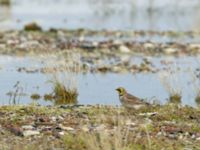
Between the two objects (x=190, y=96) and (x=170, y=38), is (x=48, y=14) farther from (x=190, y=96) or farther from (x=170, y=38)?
(x=190, y=96)

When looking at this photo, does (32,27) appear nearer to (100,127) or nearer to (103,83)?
(103,83)

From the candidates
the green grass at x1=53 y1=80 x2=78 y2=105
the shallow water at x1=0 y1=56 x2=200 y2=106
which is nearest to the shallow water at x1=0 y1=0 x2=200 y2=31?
the shallow water at x1=0 y1=56 x2=200 y2=106

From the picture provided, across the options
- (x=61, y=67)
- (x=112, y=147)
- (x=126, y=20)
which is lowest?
(x=112, y=147)

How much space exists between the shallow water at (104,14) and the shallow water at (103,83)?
36.6 ft

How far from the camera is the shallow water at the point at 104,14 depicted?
111ft

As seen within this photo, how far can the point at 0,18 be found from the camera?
119 ft

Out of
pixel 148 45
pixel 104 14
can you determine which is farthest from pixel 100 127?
pixel 104 14

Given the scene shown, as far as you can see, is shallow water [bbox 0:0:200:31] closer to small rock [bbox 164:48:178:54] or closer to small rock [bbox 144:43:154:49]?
small rock [bbox 144:43:154:49]

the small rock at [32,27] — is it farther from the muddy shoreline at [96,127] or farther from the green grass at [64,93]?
the muddy shoreline at [96,127]

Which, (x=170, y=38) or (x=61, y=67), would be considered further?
(x=170, y=38)

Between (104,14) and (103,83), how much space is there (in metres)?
20.9

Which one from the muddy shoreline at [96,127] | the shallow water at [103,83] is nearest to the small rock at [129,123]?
the muddy shoreline at [96,127]

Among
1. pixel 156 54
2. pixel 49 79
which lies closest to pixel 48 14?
pixel 156 54

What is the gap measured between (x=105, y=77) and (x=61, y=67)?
3.46m
